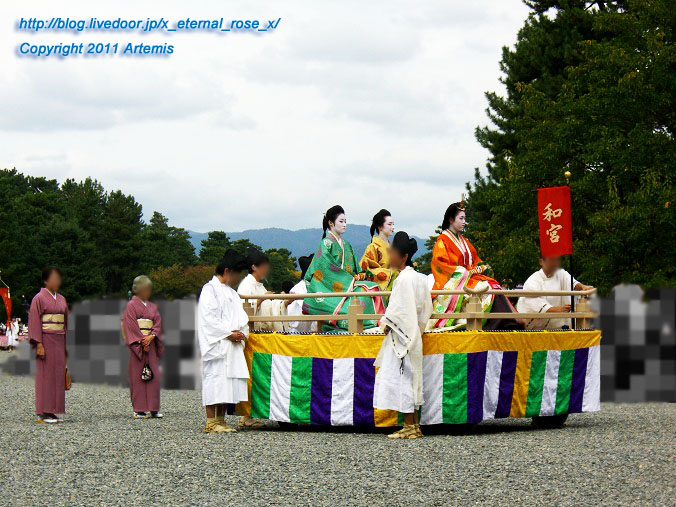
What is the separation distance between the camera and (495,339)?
991 centimetres

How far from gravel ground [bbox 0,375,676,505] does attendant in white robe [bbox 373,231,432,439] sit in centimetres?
36

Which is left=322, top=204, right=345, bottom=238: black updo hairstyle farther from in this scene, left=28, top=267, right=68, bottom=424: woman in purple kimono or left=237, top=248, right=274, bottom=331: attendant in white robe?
left=28, top=267, right=68, bottom=424: woman in purple kimono

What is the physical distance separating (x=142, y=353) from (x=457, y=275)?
4.16 m

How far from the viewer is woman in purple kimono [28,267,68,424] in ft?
37.4

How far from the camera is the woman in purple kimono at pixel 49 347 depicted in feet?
37.4

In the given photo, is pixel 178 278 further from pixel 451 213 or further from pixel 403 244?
pixel 403 244

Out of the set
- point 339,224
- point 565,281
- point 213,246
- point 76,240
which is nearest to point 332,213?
point 339,224

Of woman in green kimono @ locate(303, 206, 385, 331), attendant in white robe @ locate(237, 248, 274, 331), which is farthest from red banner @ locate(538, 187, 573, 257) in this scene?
attendant in white robe @ locate(237, 248, 274, 331)

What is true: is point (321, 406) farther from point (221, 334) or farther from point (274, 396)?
point (221, 334)

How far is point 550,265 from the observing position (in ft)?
37.1

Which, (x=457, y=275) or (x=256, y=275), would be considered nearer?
(x=457, y=275)

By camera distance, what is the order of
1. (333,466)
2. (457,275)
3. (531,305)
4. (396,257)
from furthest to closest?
1. (531,305)
2. (457,275)
3. (396,257)
4. (333,466)

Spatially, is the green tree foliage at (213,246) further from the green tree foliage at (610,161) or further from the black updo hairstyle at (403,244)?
the black updo hairstyle at (403,244)

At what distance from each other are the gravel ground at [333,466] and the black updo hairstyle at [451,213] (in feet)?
7.61
